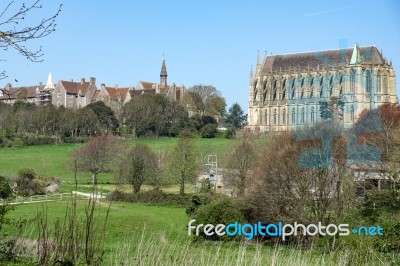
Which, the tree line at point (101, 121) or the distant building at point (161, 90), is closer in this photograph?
the tree line at point (101, 121)

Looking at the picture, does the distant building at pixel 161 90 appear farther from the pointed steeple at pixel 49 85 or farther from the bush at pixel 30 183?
the bush at pixel 30 183

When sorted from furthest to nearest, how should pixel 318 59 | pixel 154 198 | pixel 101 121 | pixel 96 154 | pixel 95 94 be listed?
1. pixel 95 94
2. pixel 318 59
3. pixel 101 121
4. pixel 96 154
5. pixel 154 198

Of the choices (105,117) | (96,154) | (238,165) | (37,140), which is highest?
(105,117)

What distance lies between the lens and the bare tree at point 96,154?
39.2 metres

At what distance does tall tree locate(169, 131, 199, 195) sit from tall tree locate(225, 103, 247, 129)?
4282cm

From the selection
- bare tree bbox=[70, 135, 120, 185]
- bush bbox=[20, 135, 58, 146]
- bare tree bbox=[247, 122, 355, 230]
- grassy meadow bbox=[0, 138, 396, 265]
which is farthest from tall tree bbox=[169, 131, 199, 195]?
bush bbox=[20, 135, 58, 146]

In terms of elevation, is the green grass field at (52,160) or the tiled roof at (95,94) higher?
the tiled roof at (95,94)

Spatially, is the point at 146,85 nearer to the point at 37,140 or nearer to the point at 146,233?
the point at 37,140

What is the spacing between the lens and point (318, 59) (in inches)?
2766

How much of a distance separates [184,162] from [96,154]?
874 centimetres

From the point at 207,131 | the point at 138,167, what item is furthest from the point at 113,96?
the point at 138,167

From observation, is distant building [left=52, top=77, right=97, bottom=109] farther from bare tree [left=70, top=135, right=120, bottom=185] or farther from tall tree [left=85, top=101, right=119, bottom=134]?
bare tree [left=70, top=135, right=120, bottom=185]

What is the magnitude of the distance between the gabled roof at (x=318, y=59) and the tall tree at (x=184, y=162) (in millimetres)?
34797

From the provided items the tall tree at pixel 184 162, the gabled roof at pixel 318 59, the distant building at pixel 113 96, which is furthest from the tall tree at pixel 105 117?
the tall tree at pixel 184 162
